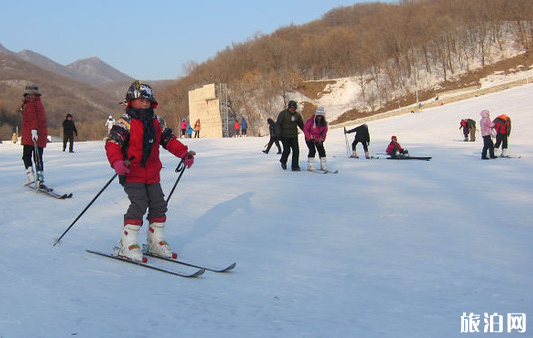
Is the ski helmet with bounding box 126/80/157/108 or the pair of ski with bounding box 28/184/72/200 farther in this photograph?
the pair of ski with bounding box 28/184/72/200

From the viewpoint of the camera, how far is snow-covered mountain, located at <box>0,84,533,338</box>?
2887mm

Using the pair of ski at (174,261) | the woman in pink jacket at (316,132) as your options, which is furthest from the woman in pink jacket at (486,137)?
the pair of ski at (174,261)

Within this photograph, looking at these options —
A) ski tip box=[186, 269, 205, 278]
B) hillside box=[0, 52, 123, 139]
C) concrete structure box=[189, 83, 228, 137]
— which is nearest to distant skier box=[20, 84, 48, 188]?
ski tip box=[186, 269, 205, 278]

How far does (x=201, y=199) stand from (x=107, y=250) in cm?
281

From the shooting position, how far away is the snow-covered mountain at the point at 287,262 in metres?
2.89

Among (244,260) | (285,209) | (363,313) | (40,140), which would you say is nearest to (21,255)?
(244,260)

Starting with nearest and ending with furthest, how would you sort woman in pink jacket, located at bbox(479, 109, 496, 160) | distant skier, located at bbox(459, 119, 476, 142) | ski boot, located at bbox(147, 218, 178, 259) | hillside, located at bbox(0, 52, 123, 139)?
1. ski boot, located at bbox(147, 218, 178, 259)
2. woman in pink jacket, located at bbox(479, 109, 496, 160)
3. distant skier, located at bbox(459, 119, 476, 142)
4. hillside, located at bbox(0, 52, 123, 139)

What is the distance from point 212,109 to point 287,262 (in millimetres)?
47456

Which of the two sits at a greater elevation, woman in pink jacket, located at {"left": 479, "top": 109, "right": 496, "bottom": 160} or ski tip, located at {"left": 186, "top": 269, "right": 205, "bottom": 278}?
woman in pink jacket, located at {"left": 479, "top": 109, "right": 496, "bottom": 160}

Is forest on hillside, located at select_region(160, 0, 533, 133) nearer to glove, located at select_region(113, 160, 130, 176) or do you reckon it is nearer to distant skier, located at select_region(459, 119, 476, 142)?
distant skier, located at select_region(459, 119, 476, 142)

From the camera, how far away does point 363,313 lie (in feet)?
10.3

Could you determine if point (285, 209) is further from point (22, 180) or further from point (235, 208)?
point (22, 180)

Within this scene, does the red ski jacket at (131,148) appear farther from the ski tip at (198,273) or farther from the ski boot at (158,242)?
the ski tip at (198,273)

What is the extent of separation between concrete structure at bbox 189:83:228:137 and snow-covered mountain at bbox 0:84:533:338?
41.0m
